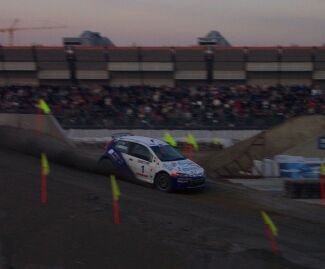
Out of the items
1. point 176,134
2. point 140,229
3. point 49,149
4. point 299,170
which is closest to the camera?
point 140,229

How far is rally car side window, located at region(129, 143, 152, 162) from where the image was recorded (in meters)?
17.4

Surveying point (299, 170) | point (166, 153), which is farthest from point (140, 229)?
point (299, 170)

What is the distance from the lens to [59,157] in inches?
746

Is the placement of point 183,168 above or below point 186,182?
above

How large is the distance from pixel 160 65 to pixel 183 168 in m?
25.5

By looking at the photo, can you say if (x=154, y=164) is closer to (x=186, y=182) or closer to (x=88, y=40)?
(x=186, y=182)

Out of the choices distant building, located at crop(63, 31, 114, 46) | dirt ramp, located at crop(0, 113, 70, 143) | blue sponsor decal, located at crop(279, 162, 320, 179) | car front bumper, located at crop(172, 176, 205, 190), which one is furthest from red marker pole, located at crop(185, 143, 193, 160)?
distant building, located at crop(63, 31, 114, 46)

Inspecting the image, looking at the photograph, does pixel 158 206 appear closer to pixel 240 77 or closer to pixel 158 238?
pixel 158 238

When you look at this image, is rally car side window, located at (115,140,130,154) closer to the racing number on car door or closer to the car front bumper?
the racing number on car door

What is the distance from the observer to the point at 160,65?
41812 millimetres

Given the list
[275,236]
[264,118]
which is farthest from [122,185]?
[264,118]

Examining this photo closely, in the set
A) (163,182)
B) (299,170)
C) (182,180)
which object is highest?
(182,180)

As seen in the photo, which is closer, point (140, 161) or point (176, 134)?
point (140, 161)

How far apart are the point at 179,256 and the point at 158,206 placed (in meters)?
4.02
